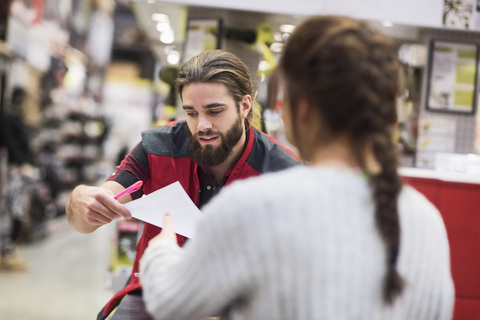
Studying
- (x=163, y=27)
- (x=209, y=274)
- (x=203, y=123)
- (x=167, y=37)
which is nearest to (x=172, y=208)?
(x=203, y=123)

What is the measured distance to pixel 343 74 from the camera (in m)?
0.88

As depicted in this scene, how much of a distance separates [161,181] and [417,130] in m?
2.41

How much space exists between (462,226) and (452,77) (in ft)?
4.82

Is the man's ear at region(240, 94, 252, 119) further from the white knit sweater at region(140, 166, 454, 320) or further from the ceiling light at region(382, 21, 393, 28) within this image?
the ceiling light at region(382, 21, 393, 28)

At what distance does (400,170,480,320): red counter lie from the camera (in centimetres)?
263

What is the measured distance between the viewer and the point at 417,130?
3.73 meters

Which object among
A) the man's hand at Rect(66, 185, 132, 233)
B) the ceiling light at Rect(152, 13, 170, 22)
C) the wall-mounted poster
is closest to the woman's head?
the man's hand at Rect(66, 185, 132, 233)

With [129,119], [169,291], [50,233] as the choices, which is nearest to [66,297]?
[50,233]

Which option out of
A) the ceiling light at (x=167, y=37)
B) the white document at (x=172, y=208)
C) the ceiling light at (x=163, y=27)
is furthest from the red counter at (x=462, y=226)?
the ceiling light at (x=167, y=37)

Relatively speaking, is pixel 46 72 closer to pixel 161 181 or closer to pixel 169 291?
pixel 161 181

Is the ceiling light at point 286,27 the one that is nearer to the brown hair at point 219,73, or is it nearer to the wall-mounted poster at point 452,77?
the wall-mounted poster at point 452,77

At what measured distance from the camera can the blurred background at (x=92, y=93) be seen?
11.0ft

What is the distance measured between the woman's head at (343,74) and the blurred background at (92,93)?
163 millimetres

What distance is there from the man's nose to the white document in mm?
477
